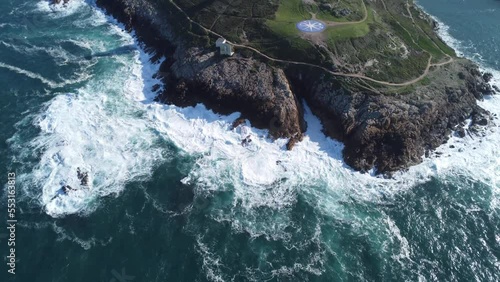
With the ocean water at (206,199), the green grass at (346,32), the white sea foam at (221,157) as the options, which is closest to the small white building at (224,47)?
the white sea foam at (221,157)

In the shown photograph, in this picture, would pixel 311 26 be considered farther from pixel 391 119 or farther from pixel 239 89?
pixel 391 119

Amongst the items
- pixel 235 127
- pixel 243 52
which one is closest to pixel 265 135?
pixel 235 127

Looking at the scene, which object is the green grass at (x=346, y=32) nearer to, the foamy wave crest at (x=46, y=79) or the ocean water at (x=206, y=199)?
the ocean water at (x=206, y=199)

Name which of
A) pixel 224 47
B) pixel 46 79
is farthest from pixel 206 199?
pixel 46 79

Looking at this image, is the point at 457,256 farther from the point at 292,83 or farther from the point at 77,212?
the point at 77,212

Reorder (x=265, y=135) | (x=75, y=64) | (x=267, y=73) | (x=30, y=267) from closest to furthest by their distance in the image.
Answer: (x=30, y=267) < (x=265, y=135) < (x=267, y=73) < (x=75, y=64)

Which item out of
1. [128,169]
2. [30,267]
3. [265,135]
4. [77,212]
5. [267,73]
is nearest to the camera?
[30,267]

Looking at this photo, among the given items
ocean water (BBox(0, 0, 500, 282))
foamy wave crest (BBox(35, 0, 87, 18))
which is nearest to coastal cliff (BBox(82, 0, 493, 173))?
ocean water (BBox(0, 0, 500, 282))
